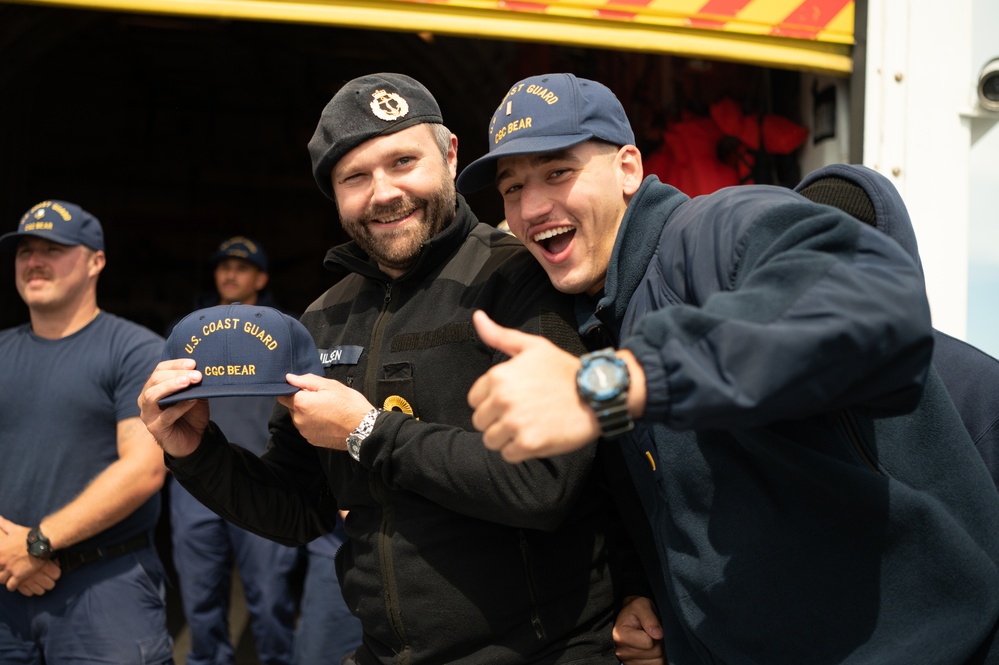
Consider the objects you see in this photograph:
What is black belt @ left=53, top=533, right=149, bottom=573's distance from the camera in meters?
3.26

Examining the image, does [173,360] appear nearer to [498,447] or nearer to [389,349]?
[389,349]

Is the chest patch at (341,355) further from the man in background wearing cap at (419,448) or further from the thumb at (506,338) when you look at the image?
the thumb at (506,338)

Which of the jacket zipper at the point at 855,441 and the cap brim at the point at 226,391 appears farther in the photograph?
the cap brim at the point at 226,391

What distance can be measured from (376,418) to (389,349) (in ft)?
0.80

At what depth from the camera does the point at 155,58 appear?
30.8 ft

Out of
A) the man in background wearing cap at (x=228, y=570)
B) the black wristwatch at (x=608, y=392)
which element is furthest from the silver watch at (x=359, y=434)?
the man in background wearing cap at (x=228, y=570)

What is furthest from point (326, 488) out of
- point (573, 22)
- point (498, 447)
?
point (573, 22)

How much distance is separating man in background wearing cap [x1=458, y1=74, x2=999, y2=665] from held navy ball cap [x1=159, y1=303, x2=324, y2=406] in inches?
20.5

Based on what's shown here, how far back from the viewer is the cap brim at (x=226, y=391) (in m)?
1.84

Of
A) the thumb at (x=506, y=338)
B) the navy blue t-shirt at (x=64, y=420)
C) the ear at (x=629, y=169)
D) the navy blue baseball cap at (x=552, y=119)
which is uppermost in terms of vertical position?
the navy blue baseball cap at (x=552, y=119)

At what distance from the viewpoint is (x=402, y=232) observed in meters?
2.13

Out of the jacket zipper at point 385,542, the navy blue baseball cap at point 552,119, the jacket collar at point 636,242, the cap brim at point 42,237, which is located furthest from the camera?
the cap brim at point 42,237

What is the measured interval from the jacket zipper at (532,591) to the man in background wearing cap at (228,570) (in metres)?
2.70

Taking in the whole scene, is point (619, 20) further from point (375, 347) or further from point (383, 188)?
point (375, 347)
